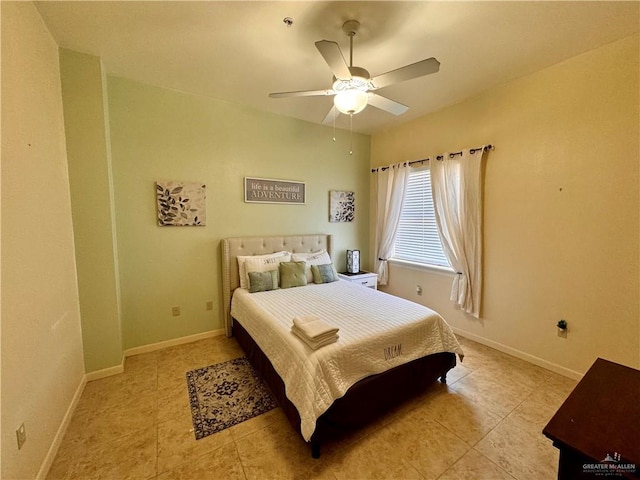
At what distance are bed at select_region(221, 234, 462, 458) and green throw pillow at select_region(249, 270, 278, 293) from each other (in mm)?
108

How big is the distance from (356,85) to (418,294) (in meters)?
2.92

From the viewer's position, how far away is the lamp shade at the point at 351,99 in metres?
1.81

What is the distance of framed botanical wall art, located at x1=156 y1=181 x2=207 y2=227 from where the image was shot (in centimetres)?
285

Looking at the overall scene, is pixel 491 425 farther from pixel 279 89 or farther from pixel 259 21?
pixel 279 89

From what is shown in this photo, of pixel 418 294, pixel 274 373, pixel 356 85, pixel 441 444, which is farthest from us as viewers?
pixel 418 294

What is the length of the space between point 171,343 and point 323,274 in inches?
77.2

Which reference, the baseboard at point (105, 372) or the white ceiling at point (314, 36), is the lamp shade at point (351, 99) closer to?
the white ceiling at point (314, 36)

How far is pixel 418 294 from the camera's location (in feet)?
12.2

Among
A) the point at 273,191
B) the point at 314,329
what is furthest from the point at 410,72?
the point at 273,191

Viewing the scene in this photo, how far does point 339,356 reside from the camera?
5.43ft

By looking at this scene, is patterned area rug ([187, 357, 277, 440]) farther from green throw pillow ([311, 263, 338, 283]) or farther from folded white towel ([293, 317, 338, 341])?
green throw pillow ([311, 263, 338, 283])

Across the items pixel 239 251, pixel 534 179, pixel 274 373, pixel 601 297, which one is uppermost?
pixel 534 179

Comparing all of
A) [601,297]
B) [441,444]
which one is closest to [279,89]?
[441,444]

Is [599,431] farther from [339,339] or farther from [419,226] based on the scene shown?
[419,226]
